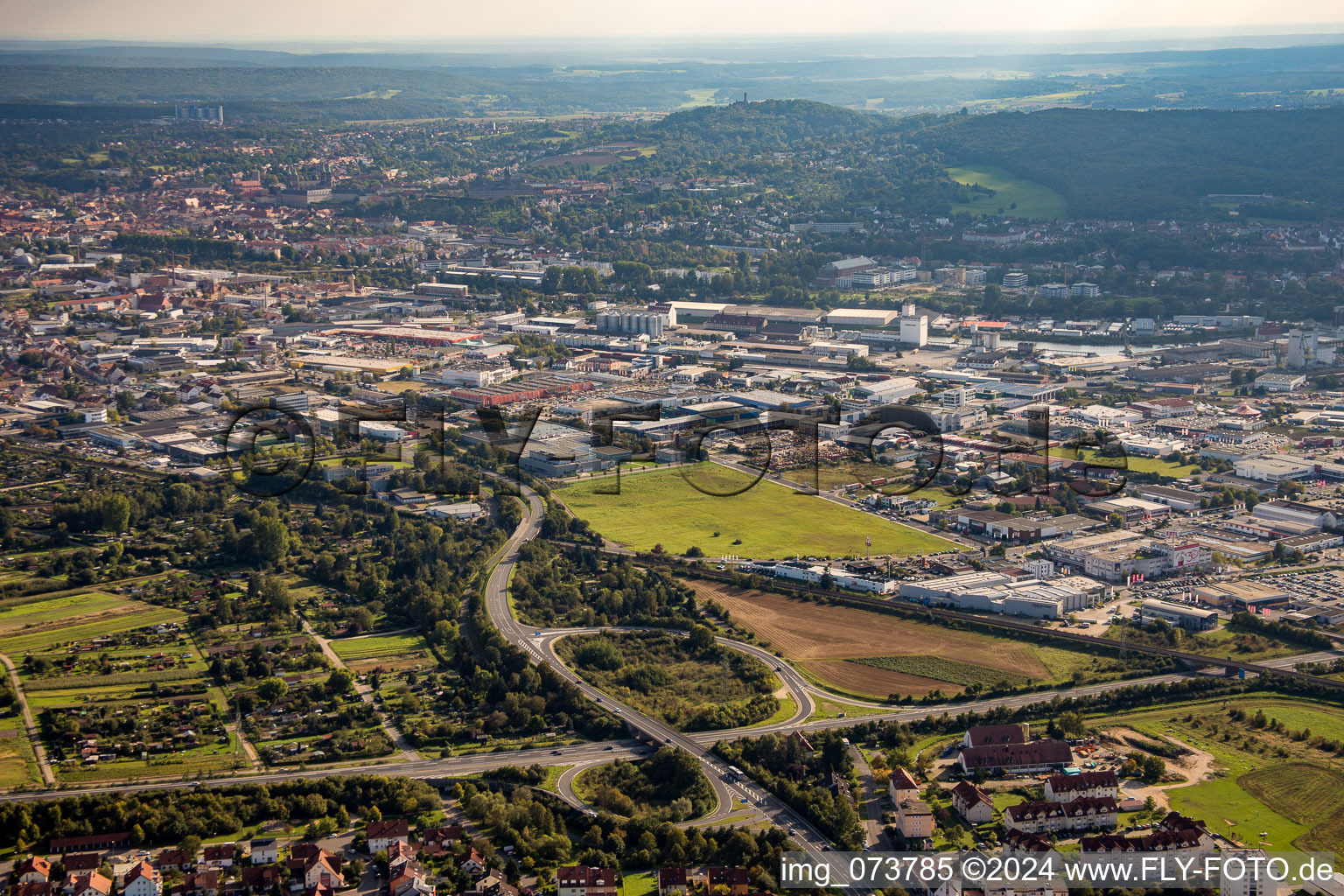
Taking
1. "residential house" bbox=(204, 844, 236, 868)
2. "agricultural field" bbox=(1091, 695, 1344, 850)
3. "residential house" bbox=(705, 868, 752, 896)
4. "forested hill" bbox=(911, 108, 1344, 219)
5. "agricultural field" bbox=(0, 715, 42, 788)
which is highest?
"forested hill" bbox=(911, 108, 1344, 219)

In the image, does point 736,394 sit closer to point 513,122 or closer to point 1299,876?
point 1299,876

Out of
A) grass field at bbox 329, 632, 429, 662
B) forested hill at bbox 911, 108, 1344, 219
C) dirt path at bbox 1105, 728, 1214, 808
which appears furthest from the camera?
forested hill at bbox 911, 108, 1344, 219

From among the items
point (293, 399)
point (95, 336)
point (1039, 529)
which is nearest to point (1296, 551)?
point (1039, 529)

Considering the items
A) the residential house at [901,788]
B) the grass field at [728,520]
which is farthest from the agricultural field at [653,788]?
the grass field at [728,520]

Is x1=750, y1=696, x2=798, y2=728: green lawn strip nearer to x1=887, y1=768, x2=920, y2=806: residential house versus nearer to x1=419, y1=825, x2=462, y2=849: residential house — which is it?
x1=887, y1=768, x2=920, y2=806: residential house

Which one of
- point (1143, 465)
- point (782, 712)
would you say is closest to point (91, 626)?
point (782, 712)

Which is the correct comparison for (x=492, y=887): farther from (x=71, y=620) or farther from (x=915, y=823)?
(x=71, y=620)

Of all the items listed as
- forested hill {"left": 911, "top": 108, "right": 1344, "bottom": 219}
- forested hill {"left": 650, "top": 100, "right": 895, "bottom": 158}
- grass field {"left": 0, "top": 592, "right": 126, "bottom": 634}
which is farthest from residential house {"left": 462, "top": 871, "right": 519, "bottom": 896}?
forested hill {"left": 650, "top": 100, "right": 895, "bottom": 158}
